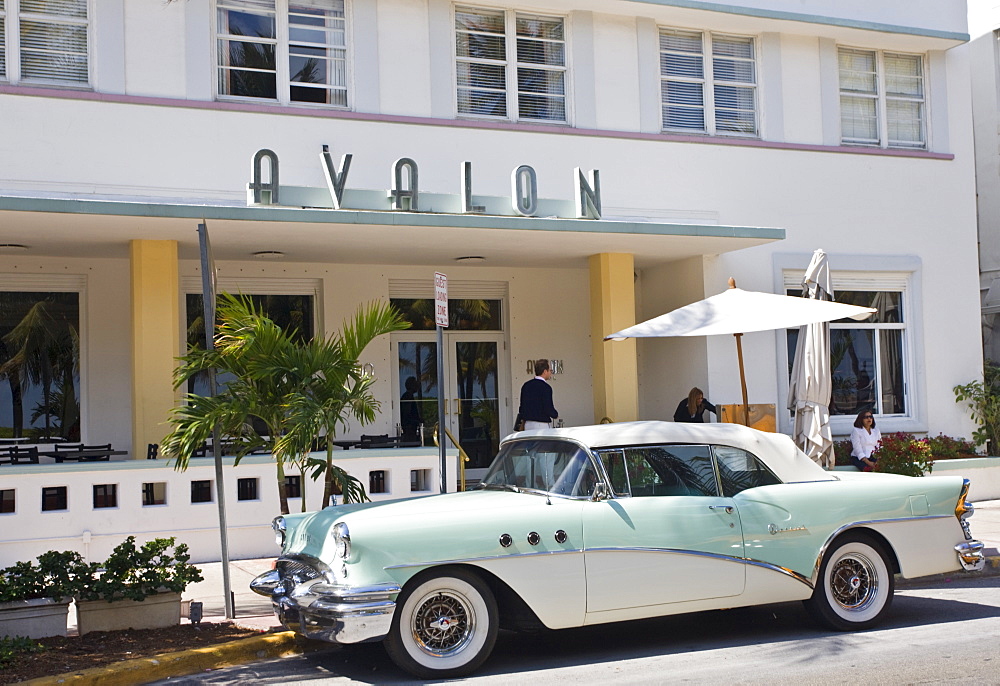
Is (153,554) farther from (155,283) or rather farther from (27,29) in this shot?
(27,29)

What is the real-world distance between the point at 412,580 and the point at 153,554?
219 cm

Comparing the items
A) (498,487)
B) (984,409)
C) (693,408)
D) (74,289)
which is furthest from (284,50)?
(984,409)

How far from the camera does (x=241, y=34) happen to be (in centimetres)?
1349

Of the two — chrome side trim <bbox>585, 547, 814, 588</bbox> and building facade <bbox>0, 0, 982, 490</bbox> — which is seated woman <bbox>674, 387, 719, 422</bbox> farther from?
chrome side trim <bbox>585, 547, 814, 588</bbox>

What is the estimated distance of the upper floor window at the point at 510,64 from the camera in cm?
1451

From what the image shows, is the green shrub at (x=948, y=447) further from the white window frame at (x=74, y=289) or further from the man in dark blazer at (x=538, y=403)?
the white window frame at (x=74, y=289)

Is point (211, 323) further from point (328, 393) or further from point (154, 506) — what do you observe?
point (154, 506)

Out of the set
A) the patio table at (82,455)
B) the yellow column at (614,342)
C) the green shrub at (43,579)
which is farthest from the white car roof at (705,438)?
the yellow column at (614,342)

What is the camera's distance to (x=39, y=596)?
7.34 meters

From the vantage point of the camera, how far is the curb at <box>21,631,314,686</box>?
6.43 metres

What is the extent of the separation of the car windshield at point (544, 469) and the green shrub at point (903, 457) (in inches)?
297

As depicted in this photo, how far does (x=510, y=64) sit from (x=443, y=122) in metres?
1.41

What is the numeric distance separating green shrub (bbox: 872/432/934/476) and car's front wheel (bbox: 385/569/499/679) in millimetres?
8647

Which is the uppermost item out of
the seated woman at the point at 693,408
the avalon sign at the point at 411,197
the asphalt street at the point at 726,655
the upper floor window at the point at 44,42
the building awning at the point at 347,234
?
the upper floor window at the point at 44,42
